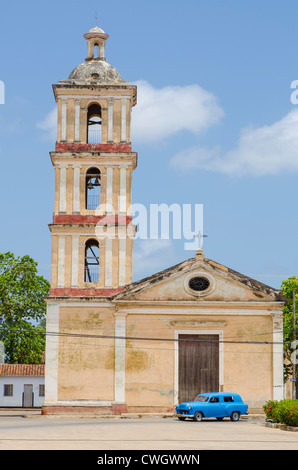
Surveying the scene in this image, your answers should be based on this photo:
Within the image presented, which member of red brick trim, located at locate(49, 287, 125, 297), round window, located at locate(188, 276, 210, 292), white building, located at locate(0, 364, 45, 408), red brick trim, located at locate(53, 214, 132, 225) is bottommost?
white building, located at locate(0, 364, 45, 408)

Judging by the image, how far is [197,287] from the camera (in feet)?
136

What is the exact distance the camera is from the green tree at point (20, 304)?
6262cm

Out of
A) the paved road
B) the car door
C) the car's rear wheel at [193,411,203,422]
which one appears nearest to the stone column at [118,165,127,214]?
the car door

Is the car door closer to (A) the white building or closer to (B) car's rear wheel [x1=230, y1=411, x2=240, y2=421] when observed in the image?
(B) car's rear wheel [x1=230, y1=411, x2=240, y2=421]

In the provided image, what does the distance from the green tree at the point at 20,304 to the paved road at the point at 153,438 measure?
30713 mm

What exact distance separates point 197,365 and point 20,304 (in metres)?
24.7

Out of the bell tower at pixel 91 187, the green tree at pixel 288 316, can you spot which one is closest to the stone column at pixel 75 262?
the bell tower at pixel 91 187

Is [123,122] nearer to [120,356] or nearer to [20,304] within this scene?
[120,356]

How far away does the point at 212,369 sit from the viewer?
4109 cm

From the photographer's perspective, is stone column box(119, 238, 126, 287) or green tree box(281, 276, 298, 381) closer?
stone column box(119, 238, 126, 287)

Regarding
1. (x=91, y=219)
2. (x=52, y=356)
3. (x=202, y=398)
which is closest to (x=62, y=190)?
(x=91, y=219)

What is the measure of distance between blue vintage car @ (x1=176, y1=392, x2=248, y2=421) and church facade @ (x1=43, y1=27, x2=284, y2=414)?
8.62 feet

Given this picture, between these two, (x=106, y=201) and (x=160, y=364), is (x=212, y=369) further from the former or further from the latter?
(x=106, y=201)

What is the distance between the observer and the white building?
6156cm
